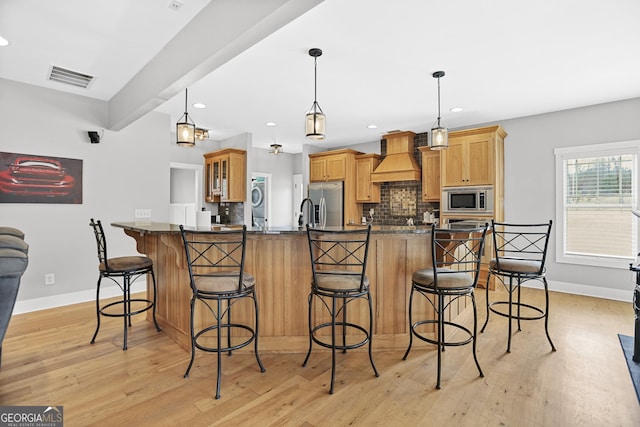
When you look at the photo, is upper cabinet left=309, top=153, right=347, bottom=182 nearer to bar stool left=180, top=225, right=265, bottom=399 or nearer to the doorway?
the doorway

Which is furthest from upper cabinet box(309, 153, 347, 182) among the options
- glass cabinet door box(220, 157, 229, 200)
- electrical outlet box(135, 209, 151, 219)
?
electrical outlet box(135, 209, 151, 219)

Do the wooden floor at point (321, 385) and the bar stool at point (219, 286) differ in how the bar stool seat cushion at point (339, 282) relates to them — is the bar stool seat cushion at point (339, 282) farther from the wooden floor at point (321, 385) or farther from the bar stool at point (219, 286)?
the wooden floor at point (321, 385)

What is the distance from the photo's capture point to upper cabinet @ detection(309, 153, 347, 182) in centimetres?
656

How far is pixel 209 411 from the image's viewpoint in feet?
6.23

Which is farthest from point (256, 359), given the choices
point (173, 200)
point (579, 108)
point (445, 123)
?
point (173, 200)

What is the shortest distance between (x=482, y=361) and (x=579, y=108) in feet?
13.2

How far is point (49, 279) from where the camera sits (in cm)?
381

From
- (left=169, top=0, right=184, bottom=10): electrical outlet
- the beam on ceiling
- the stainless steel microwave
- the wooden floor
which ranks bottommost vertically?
the wooden floor

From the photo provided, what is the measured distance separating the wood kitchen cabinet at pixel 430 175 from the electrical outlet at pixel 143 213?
14.2ft

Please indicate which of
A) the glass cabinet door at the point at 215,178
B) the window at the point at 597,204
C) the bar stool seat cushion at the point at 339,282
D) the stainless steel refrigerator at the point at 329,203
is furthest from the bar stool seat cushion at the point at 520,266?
the glass cabinet door at the point at 215,178

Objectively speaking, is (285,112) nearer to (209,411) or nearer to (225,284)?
(225,284)

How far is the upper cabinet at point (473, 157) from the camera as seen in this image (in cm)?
473

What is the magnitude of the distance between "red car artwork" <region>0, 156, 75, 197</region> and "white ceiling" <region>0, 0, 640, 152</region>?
90 centimetres

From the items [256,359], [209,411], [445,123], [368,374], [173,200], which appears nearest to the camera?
[209,411]
